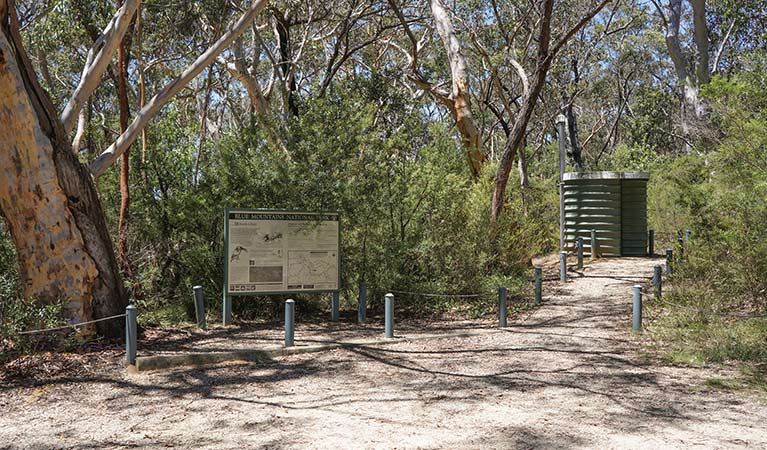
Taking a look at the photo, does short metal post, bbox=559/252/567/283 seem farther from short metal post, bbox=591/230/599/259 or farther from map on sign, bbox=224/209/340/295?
map on sign, bbox=224/209/340/295

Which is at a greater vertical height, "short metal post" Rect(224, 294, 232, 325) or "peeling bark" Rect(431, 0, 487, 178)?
"peeling bark" Rect(431, 0, 487, 178)

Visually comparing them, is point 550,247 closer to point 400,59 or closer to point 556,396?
point 400,59

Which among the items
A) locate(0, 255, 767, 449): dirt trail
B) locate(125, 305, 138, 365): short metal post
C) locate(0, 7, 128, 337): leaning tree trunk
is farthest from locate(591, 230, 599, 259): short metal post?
locate(125, 305, 138, 365): short metal post

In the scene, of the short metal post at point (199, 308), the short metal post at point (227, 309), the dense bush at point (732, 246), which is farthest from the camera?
the short metal post at point (227, 309)

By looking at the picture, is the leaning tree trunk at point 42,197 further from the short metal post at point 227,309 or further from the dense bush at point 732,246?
the dense bush at point 732,246

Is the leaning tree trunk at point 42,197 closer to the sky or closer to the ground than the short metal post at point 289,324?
closer to the sky

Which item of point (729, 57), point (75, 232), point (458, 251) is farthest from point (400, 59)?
point (75, 232)

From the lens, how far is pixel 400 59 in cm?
3158

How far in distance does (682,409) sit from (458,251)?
6702mm

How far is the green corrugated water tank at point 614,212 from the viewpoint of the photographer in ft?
66.1

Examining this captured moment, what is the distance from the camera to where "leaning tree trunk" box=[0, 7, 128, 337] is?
9.01m

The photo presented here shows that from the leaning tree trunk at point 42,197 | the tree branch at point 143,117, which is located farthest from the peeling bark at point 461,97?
the leaning tree trunk at point 42,197

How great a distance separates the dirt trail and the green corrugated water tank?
10.9 m

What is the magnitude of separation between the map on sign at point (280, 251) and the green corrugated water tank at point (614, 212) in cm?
1089
